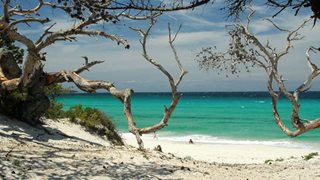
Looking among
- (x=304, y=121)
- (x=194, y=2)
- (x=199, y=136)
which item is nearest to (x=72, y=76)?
(x=304, y=121)

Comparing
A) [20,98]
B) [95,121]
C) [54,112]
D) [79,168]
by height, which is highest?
[20,98]

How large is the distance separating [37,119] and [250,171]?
793cm

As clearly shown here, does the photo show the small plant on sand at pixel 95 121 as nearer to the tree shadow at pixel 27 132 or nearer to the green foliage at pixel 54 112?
the green foliage at pixel 54 112

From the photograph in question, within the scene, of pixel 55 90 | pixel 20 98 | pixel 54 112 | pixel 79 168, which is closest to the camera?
pixel 79 168

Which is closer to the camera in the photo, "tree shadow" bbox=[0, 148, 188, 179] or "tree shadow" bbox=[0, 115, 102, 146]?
"tree shadow" bbox=[0, 148, 188, 179]

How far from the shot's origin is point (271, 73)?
12.3 meters

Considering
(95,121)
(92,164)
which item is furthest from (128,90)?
(95,121)

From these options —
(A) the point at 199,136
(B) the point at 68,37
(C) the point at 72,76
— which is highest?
(B) the point at 68,37

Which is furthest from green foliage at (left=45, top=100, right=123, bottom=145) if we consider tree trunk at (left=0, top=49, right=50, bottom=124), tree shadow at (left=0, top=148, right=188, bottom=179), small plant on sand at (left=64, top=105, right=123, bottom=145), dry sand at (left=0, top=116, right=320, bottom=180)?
tree shadow at (left=0, top=148, right=188, bottom=179)

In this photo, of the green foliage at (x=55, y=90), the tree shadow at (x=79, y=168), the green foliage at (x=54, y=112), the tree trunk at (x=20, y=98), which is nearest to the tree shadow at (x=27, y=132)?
the tree trunk at (x=20, y=98)

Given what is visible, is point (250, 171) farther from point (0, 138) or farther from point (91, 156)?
point (0, 138)

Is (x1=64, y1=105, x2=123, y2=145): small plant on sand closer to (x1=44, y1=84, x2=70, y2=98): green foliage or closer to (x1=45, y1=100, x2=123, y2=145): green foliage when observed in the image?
(x1=45, y1=100, x2=123, y2=145): green foliage

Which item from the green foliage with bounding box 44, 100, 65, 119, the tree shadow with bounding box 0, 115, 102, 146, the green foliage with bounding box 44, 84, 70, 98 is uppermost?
the green foliage with bounding box 44, 84, 70, 98

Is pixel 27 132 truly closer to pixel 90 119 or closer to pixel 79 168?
pixel 90 119
